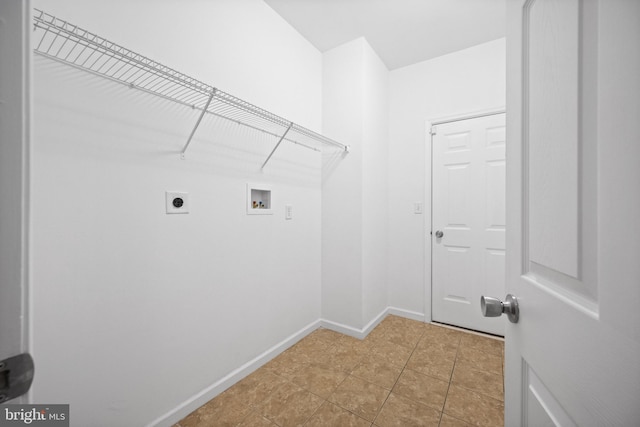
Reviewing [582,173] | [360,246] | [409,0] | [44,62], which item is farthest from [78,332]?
[409,0]

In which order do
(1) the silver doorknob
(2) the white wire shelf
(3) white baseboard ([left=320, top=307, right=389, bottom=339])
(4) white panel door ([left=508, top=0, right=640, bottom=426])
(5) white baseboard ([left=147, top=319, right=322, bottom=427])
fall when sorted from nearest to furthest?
(4) white panel door ([left=508, top=0, right=640, bottom=426])
(1) the silver doorknob
(2) the white wire shelf
(5) white baseboard ([left=147, top=319, right=322, bottom=427])
(3) white baseboard ([left=320, top=307, right=389, bottom=339])

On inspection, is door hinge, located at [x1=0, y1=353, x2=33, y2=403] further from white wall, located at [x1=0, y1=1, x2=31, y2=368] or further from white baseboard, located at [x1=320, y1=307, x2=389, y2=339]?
white baseboard, located at [x1=320, y1=307, x2=389, y2=339]

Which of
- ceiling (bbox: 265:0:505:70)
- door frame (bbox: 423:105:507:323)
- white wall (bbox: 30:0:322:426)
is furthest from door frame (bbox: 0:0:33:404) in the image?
door frame (bbox: 423:105:507:323)

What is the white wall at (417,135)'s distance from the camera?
234 cm

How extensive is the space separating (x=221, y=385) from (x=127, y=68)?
5.85 feet

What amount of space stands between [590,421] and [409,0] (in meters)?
2.40

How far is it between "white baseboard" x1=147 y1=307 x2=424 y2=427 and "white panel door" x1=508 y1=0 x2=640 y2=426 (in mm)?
1501

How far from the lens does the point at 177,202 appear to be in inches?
52.6

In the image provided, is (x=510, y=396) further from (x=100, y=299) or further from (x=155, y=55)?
(x=155, y=55)

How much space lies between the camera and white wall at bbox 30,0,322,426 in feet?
3.21

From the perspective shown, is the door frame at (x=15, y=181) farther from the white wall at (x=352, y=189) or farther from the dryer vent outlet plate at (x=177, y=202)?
the white wall at (x=352, y=189)

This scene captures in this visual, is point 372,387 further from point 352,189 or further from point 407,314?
point 352,189

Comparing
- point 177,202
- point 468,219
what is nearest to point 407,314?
point 468,219

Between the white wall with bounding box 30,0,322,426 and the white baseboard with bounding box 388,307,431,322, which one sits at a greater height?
the white wall with bounding box 30,0,322,426
